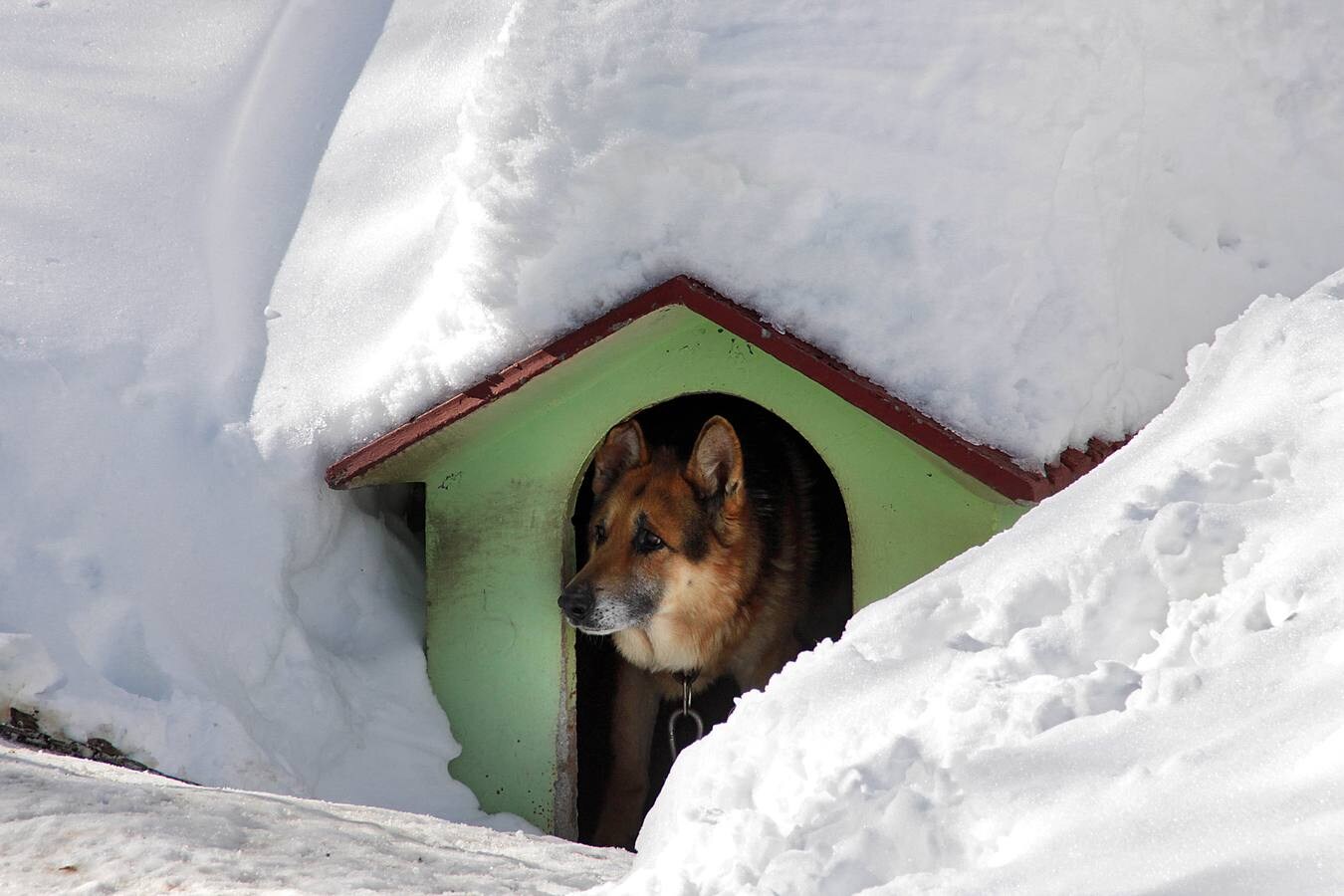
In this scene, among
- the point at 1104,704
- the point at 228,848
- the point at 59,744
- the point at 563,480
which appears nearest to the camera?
the point at 1104,704

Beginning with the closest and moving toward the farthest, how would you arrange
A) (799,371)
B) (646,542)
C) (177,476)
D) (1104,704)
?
1. (1104,704)
2. (799,371)
3. (177,476)
4. (646,542)

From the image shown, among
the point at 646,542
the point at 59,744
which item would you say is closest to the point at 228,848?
the point at 59,744

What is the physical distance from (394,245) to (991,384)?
6.07 ft

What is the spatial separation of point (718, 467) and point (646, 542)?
33 centimetres

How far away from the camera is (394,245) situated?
4.45 m

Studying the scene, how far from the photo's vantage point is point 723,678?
4902 mm

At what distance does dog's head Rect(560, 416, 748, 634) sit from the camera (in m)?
4.40

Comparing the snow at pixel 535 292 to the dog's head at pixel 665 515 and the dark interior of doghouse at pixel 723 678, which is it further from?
the dark interior of doghouse at pixel 723 678

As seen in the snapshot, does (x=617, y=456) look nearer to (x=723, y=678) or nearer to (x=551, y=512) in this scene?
(x=551, y=512)

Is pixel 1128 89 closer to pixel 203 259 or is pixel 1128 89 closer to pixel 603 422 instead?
pixel 603 422

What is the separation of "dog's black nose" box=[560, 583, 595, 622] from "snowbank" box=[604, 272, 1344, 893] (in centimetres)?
165

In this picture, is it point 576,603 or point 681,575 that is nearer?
point 576,603

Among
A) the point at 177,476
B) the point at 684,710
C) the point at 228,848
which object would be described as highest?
the point at 177,476

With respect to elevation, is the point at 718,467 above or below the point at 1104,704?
above
